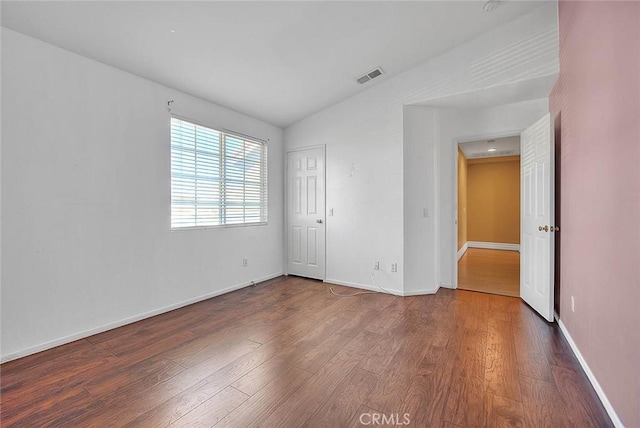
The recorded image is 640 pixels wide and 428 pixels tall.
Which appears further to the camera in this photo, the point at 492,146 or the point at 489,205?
the point at 489,205

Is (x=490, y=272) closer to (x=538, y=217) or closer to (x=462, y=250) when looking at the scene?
(x=462, y=250)

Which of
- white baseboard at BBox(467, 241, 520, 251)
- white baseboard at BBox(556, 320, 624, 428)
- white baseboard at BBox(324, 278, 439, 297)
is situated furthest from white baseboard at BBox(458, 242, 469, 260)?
white baseboard at BBox(556, 320, 624, 428)

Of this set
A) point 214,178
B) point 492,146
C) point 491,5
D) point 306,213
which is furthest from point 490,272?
point 214,178

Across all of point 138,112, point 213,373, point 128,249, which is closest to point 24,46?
point 138,112

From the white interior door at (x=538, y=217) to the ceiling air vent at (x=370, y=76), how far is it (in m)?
1.88

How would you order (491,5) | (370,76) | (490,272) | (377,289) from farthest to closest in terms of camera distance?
(490,272)
(377,289)
(370,76)
(491,5)

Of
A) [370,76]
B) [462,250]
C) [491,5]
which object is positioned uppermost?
[491,5]

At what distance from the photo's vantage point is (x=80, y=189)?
8.43ft

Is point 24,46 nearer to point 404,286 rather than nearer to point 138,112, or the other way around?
point 138,112

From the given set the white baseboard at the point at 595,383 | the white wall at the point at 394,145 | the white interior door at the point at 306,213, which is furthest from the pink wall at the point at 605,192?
the white interior door at the point at 306,213

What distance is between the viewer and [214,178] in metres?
3.79

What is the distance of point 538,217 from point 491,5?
2.18 metres
